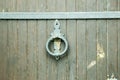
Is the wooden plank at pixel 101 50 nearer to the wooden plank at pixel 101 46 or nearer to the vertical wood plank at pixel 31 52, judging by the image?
the wooden plank at pixel 101 46

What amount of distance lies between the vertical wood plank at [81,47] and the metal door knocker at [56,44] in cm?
15

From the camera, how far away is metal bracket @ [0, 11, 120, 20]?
3.26m

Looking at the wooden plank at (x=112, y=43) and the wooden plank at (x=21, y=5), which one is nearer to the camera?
the wooden plank at (x=112, y=43)

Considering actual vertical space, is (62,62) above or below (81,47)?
below

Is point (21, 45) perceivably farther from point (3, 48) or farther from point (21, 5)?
point (21, 5)

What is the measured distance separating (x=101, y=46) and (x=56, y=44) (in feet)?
1.46

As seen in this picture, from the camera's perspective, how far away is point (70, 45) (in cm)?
330

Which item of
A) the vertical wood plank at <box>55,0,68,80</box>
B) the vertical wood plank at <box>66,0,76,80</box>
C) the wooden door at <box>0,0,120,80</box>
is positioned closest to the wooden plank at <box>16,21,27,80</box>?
the wooden door at <box>0,0,120,80</box>

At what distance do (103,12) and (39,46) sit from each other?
72cm

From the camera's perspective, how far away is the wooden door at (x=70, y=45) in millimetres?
3273

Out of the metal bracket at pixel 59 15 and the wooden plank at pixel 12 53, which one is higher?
the metal bracket at pixel 59 15

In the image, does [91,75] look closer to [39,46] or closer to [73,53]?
[73,53]

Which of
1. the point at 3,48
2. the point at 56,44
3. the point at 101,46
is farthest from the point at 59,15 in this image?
the point at 3,48

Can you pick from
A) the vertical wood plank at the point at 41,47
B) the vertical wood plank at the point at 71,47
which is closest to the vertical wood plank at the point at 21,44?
the vertical wood plank at the point at 41,47
